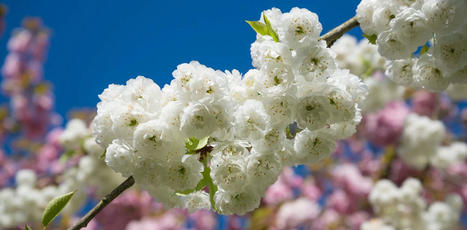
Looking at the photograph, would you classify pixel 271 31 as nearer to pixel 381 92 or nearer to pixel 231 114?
pixel 231 114

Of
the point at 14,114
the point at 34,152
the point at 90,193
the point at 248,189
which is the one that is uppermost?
the point at 14,114

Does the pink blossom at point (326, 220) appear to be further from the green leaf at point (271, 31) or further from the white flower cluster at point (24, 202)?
the green leaf at point (271, 31)

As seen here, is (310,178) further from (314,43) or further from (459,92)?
(314,43)

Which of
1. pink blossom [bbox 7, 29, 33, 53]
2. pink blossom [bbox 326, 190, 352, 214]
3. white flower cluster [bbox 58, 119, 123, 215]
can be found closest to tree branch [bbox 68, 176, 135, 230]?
white flower cluster [bbox 58, 119, 123, 215]

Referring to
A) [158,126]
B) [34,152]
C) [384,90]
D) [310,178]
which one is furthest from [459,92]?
[34,152]

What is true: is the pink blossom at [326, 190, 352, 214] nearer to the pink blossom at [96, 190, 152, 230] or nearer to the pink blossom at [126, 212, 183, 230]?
the pink blossom at [126, 212, 183, 230]
